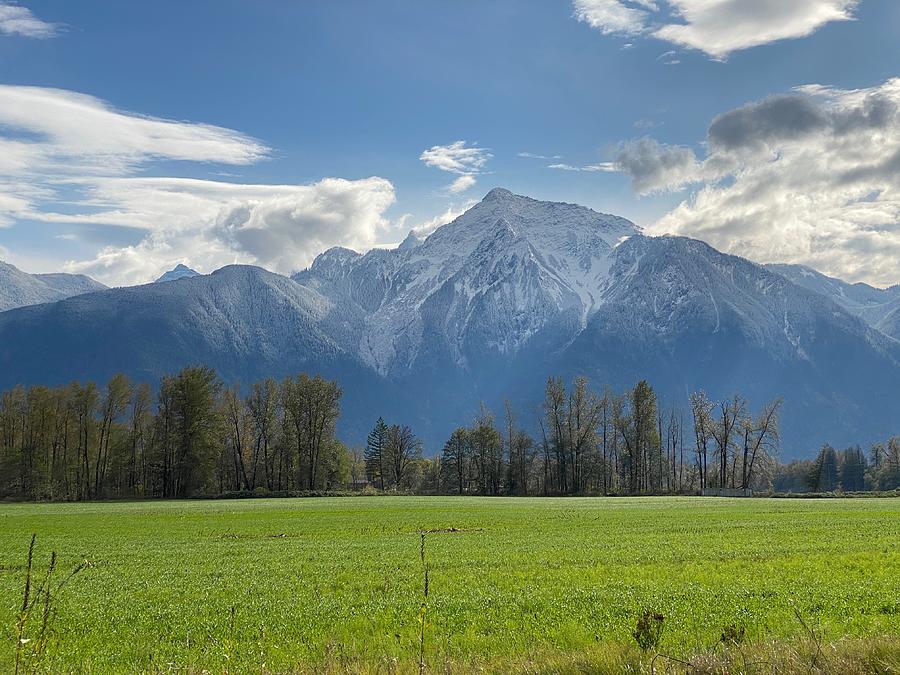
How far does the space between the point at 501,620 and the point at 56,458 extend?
106 m

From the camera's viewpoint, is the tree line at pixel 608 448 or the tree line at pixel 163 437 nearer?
the tree line at pixel 163 437

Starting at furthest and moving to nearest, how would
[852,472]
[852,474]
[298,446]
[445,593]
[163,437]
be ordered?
1. [852,472]
2. [852,474]
3. [298,446]
4. [163,437]
5. [445,593]

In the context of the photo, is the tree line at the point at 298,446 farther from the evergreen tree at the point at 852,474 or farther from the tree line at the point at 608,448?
the evergreen tree at the point at 852,474

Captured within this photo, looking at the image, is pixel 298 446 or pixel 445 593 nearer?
pixel 445 593

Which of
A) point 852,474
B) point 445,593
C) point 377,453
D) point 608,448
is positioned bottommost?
point 852,474

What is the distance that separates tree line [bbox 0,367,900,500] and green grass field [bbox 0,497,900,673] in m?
71.0

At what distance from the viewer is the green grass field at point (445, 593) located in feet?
48.1

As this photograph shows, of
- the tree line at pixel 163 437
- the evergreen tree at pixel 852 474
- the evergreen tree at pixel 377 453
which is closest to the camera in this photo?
the tree line at pixel 163 437

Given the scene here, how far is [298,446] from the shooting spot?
396 ft

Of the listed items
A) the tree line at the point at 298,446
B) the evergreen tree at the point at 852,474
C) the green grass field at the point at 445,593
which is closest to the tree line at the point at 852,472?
the evergreen tree at the point at 852,474

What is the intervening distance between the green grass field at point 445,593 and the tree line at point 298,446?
70966 mm

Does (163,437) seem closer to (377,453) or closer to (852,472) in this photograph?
(377,453)

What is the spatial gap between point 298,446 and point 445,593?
10416 cm

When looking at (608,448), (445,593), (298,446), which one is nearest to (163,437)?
(298,446)
